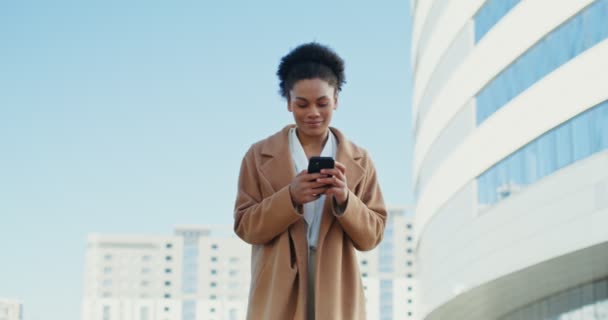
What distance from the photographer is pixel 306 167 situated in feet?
11.0

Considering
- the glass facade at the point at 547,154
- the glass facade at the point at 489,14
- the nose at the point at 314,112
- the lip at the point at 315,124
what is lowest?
the lip at the point at 315,124

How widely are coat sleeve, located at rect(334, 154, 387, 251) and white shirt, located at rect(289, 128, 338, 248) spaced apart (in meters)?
0.12

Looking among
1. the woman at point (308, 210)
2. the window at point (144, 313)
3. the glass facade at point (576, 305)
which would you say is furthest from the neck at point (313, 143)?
the window at point (144, 313)

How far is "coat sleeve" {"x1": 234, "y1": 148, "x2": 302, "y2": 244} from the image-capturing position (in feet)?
10.2

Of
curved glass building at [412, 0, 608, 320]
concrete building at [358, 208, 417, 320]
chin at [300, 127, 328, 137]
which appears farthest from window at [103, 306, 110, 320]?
chin at [300, 127, 328, 137]

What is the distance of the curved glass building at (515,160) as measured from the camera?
19.7 meters

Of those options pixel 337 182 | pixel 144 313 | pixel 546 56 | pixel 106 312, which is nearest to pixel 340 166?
pixel 337 182

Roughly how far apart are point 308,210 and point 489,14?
2266 centimetres

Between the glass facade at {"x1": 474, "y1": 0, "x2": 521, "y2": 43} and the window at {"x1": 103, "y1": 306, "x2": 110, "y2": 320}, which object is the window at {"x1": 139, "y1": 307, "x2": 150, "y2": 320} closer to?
the window at {"x1": 103, "y1": 306, "x2": 110, "y2": 320}

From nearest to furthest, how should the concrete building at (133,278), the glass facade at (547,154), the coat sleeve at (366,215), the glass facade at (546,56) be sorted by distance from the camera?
the coat sleeve at (366,215) < the glass facade at (547,154) < the glass facade at (546,56) < the concrete building at (133,278)

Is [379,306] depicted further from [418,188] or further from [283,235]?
[283,235]

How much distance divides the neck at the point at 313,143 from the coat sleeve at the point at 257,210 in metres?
0.17

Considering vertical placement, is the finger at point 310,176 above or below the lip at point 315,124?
below

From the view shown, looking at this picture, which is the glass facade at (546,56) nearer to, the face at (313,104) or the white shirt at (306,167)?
the white shirt at (306,167)
